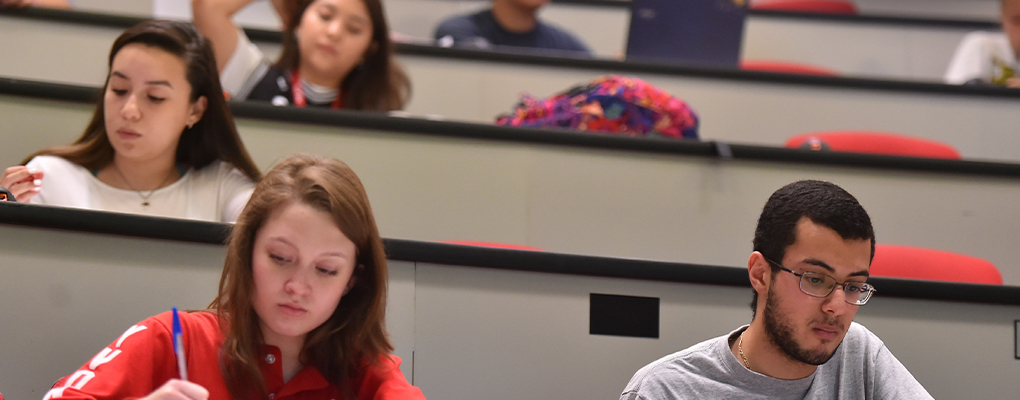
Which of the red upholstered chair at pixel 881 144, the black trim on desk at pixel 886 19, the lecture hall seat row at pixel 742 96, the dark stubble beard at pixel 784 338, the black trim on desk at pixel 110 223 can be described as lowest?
the dark stubble beard at pixel 784 338

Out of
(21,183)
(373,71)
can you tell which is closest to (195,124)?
(21,183)

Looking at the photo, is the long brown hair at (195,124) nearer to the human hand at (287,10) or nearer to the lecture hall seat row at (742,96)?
the human hand at (287,10)

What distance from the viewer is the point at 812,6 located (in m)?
4.28

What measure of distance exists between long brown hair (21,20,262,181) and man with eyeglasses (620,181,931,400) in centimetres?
103

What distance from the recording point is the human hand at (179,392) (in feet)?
2.99

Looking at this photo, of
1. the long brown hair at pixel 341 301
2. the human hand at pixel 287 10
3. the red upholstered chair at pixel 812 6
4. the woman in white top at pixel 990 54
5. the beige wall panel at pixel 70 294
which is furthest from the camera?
the red upholstered chair at pixel 812 6

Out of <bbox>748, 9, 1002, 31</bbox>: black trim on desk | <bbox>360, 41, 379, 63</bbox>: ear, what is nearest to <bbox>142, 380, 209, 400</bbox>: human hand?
<bbox>360, 41, 379, 63</bbox>: ear

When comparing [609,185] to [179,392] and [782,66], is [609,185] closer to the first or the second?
[179,392]

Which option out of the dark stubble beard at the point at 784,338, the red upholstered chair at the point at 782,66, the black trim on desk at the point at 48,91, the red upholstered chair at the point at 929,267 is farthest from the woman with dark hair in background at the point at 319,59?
the red upholstered chair at the point at 782,66

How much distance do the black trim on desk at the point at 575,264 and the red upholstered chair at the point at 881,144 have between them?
1060mm

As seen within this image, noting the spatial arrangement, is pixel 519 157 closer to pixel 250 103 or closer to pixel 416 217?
pixel 416 217

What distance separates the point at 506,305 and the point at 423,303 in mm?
141

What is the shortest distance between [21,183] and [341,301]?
0.74 m

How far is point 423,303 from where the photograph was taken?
4.76ft
